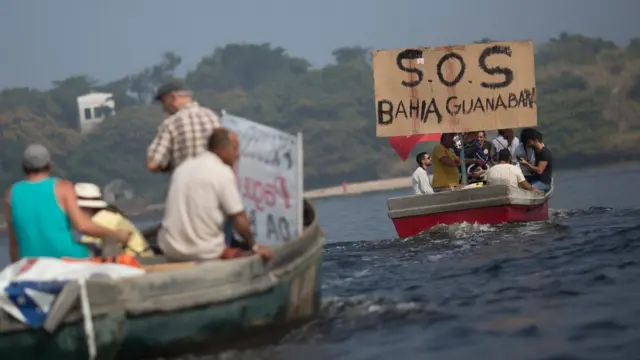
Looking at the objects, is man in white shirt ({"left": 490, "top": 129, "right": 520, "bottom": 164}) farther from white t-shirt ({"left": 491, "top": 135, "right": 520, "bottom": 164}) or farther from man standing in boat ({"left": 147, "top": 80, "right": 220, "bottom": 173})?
man standing in boat ({"left": 147, "top": 80, "right": 220, "bottom": 173})

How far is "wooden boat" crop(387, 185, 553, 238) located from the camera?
723 inches

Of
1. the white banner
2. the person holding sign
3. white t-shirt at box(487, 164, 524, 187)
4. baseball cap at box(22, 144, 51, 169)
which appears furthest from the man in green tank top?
the person holding sign

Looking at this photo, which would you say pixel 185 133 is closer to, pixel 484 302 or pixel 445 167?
pixel 484 302

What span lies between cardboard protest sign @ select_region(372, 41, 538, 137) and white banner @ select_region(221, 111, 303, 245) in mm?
9427

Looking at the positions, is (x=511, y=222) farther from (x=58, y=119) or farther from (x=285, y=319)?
(x=58, y=119)

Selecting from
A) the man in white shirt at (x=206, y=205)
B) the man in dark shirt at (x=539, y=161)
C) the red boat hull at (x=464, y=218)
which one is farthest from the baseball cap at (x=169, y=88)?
the man in dark shirt at (x=539, y=161)

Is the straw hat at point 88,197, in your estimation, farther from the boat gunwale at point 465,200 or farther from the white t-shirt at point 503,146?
the white t-shirt at point 503,146

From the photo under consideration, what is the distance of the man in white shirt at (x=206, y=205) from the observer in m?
9.43

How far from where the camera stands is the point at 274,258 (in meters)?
9.77

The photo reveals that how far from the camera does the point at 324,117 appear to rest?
139 meters

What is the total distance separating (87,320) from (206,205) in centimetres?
134

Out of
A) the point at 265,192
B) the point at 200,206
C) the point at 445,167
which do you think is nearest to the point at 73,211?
the point at 200,206

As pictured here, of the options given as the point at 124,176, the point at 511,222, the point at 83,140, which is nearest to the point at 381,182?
the point at 124,176

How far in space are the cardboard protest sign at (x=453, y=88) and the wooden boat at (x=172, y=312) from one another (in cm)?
987
